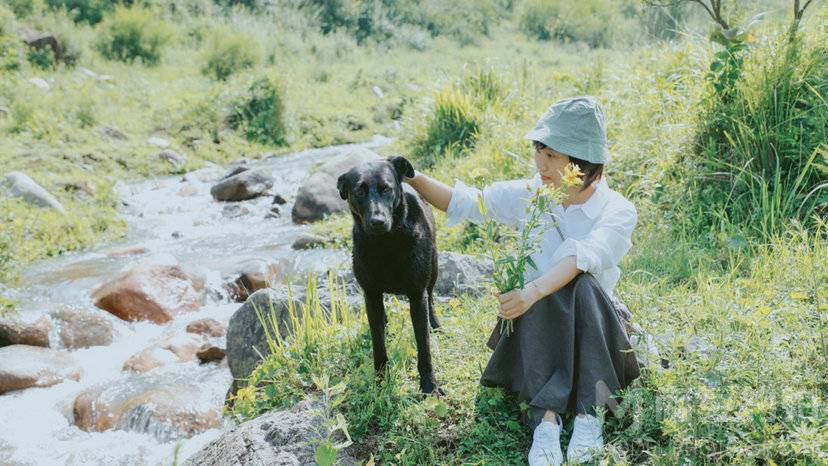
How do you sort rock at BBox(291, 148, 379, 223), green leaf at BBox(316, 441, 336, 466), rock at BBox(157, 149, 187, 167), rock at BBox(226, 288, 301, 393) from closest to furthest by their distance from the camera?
green leaf at BBox(316, 441, 336, 466)
rock at BBox(226, 288, 301, 393)
rock at BBox(291, 148, 379, 223)
rock at BBox(157, 149, 187, 167)

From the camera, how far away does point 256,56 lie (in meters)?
17.7

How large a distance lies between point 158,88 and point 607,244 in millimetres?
14714

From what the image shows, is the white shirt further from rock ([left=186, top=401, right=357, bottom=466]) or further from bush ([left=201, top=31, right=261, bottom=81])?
bush ([left=201, top=31, right=261, bottom=81])

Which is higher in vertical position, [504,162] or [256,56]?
[504,162]

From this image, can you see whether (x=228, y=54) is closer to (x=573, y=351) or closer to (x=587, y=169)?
(x=587, y=169)

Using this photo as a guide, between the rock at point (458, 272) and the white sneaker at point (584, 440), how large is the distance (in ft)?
6.16

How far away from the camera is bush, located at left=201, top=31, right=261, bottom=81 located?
1708 cm

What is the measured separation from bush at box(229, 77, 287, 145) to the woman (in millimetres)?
11399

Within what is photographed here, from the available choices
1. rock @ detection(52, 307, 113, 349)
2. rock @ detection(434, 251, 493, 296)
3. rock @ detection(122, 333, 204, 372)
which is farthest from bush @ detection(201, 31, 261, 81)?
rock @ detection(434, 251, 493, 296)

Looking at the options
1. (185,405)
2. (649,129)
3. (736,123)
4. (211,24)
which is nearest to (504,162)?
(649,129)

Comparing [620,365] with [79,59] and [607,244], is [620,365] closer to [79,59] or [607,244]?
[607,244]

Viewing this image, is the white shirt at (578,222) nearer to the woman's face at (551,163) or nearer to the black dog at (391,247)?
the woman's face at (551,163)

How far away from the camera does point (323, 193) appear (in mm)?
8844

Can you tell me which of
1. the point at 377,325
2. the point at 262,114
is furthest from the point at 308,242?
the point at 262,114
